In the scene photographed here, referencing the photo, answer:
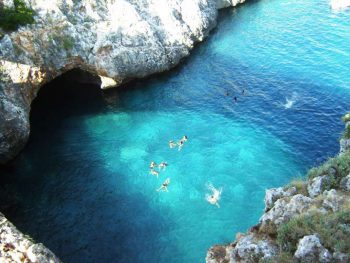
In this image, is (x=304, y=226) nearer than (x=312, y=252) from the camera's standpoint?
No

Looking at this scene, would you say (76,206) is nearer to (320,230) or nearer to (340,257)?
(320,230)

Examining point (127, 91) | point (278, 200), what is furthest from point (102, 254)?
point (127, 91)

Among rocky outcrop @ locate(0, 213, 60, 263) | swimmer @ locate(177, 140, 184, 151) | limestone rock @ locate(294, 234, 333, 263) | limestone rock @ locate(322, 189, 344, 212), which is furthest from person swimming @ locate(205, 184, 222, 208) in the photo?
limestone rock @ locate(294, 234, 333, 263)

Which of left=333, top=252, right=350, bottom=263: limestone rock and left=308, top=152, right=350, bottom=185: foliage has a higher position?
left=333, top=252, right=350, bottom=263: limestone rock

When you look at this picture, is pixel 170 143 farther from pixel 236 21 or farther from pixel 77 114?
pixel 236 21

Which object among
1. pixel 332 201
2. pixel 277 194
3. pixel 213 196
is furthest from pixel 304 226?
pixel 213 196

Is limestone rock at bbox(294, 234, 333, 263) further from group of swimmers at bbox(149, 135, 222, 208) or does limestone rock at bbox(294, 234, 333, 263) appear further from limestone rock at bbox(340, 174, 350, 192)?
group of swimmers at bbox(149, 135, 222, 208)
